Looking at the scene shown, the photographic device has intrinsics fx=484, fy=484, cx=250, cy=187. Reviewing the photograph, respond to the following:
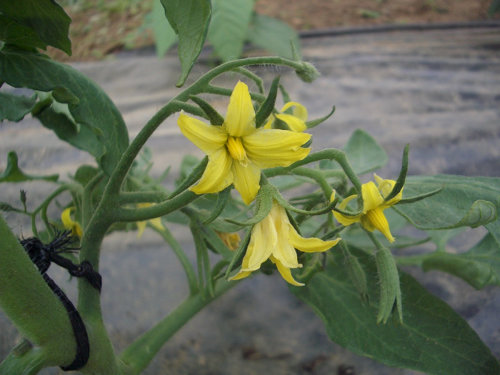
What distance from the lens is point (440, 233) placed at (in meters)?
0.81

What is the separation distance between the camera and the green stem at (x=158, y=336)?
26.1 inches

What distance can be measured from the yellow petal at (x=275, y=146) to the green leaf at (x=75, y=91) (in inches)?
8.1

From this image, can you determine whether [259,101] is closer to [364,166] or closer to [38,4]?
[38,4]

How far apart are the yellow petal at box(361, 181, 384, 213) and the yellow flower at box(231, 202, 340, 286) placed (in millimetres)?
60

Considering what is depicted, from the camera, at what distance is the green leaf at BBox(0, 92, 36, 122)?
0.53 m

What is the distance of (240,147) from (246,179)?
0.03 m

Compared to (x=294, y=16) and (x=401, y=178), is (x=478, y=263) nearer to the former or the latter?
(x=401, y=178)

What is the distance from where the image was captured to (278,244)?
0.42 m

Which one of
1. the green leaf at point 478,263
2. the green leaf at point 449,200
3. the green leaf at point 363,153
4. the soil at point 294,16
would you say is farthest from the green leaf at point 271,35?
the green leaf at point 449,200

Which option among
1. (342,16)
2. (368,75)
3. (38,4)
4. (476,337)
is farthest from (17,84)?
(342,16)

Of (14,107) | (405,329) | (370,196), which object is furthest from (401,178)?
(14,107)

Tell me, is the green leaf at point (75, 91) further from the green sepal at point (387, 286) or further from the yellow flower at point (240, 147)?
the green sepal at point (387, 286)

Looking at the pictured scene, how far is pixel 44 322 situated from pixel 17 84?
242mm

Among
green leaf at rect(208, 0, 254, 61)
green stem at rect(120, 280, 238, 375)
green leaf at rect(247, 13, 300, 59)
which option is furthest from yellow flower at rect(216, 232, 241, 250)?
green leaf at rect(247, 13, 300, 59)
